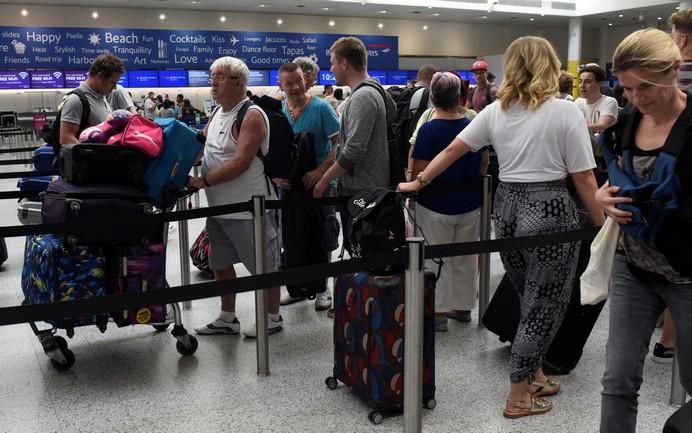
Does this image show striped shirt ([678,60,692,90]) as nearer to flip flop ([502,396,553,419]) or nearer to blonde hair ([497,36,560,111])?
blonde hair ([497,36,560,111])

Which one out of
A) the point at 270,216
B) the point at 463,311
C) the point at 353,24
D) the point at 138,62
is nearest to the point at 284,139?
the point at 270,216

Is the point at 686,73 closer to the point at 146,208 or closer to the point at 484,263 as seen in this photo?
the point at 484,263

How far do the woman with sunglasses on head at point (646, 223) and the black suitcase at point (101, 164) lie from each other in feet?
7.53

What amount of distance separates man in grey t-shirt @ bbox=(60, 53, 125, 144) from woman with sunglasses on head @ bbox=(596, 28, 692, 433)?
370cm

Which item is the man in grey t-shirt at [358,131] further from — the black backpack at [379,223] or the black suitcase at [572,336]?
the black suitcase at [572,336]

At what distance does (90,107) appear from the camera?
476 centimetres

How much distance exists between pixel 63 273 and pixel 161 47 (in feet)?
63.3

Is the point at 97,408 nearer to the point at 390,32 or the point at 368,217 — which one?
the point at 368,217

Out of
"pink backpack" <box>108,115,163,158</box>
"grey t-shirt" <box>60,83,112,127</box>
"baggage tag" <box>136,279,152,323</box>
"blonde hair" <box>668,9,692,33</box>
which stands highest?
"blonde hair" <box>668,9,692,33</box>

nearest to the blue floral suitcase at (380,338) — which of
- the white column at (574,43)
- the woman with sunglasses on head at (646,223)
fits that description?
the woman with sunglasses on head at (646,223)

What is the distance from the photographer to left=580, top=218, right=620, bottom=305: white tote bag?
2.14m

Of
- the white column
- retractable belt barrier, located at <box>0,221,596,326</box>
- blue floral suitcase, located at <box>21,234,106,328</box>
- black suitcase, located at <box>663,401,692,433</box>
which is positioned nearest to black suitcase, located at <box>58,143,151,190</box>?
blue floral suitcase, located at <box>21,234,106,328</box>

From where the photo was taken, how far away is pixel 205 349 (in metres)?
3.88

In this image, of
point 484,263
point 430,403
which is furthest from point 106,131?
point 484,263
